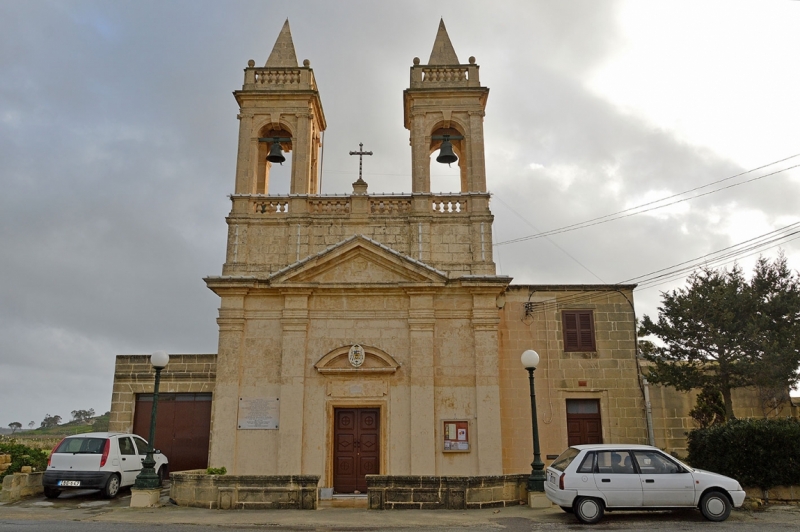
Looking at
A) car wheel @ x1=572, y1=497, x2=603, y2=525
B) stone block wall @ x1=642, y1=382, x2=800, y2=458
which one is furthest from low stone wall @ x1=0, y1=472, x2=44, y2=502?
stone block wall @ x1=642, y1=382, x2=800, y2=458

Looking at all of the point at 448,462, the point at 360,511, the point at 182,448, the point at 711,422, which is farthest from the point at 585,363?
the point at 182,448

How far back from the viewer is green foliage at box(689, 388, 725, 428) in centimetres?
1942

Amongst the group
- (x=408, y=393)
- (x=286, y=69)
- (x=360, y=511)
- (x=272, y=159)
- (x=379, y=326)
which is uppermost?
(x=286, y=69)

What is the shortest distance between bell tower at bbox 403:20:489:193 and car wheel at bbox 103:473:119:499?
36.6 ft

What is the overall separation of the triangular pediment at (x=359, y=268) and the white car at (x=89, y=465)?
5857mm

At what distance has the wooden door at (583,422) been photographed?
19.2 metres

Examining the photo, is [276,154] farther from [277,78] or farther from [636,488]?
[636,488]

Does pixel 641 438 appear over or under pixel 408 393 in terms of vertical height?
under

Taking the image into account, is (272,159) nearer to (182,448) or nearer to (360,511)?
(182,448)

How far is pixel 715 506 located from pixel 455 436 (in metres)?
6.95

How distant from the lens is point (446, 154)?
19.6 meters

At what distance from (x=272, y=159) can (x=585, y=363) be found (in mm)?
11501

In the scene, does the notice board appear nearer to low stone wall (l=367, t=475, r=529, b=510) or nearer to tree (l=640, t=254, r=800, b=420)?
low stone wall (l=367, t=475, r=529, b=510)

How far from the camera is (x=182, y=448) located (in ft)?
68.6
